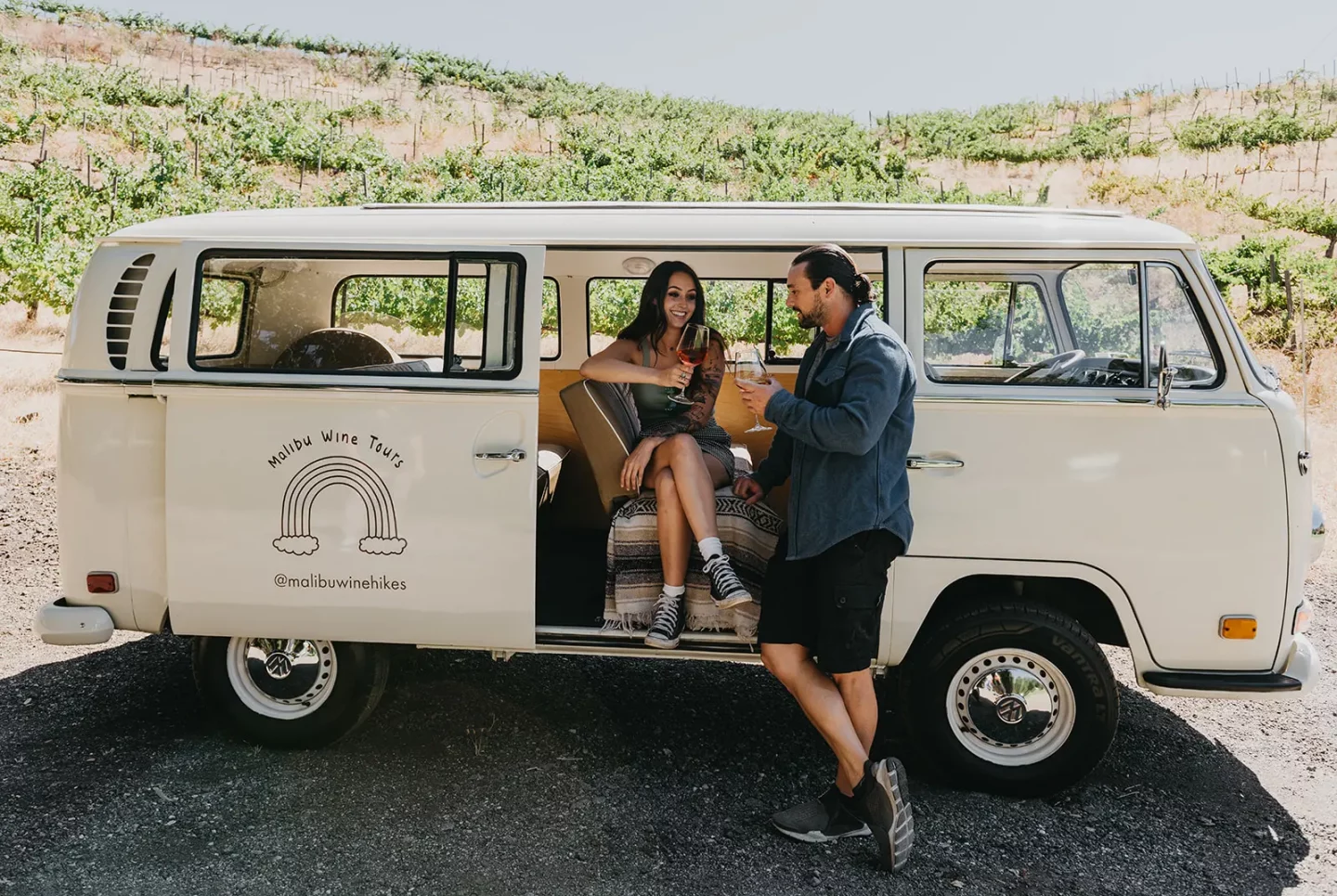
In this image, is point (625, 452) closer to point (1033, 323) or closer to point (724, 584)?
point (724, 584)

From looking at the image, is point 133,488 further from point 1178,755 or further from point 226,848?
point 1178,755

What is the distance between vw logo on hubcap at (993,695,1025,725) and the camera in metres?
4.09

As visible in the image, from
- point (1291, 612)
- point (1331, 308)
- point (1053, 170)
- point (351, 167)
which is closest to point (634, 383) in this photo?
point (1291, 612)

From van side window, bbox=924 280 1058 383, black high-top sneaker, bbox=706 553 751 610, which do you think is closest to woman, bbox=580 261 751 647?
black high-top sneaker, bbox=706 553 751 610

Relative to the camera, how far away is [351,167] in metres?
31.2

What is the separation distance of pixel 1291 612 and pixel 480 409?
10.5 feet

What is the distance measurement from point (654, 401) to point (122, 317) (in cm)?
227

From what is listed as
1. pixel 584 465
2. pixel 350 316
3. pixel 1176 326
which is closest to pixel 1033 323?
pixel 1176 326

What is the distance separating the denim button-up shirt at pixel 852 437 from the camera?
11.2 ft

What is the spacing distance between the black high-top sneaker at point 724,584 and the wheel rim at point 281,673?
170 cm

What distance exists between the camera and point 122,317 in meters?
4.24

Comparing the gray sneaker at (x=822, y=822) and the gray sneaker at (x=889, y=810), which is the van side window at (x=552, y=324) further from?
the gray sneaker at (x=889, y=810)

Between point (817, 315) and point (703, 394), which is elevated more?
point (817, 315)

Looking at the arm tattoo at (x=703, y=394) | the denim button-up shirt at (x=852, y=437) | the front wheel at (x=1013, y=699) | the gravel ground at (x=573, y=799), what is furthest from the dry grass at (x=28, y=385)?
the front wheel at (x=1013, y=699)
